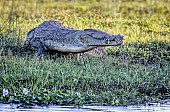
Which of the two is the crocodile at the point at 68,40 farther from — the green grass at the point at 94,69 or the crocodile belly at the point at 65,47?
the green grass at the point at 94,69

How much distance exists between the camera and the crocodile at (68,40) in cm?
1065

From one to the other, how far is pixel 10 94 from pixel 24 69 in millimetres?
1167

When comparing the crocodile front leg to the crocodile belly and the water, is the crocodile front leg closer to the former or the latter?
the crocodile belly

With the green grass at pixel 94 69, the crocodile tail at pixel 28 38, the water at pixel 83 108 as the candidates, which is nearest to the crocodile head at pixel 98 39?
the green grass at pixel 94 69

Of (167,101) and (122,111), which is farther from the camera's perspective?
(167,101)

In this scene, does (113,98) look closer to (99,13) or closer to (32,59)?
(32,59)

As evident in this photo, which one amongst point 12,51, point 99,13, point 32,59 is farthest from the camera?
point 99,13

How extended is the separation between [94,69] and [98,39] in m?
0.99

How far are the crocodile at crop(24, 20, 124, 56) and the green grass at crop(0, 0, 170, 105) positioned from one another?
182mm

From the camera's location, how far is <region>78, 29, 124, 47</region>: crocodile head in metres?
10.6

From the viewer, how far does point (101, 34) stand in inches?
422

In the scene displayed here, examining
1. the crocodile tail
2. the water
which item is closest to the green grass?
the crocodile tail

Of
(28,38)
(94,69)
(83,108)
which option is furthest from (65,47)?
(83,108)

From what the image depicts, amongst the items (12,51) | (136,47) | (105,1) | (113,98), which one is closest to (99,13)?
(105,1)
